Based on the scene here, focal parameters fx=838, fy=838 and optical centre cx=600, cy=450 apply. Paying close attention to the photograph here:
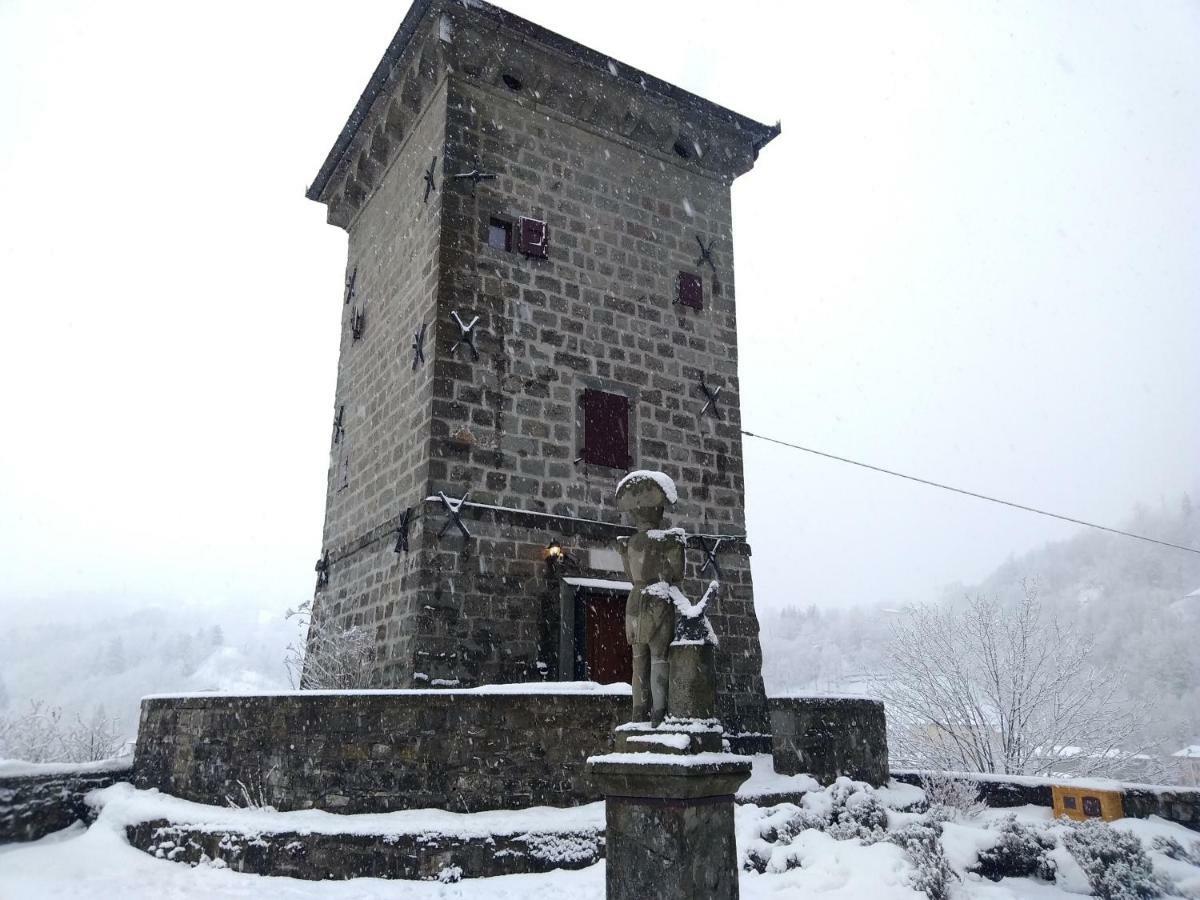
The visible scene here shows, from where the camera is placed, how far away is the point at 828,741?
10.1 m

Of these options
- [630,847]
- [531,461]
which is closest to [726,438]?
[531,461]

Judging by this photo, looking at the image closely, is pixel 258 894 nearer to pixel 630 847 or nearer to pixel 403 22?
pixel 630 847

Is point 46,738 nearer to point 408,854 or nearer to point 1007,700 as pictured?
point 408,854

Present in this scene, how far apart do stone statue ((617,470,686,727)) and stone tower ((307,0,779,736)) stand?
4983 millimetres

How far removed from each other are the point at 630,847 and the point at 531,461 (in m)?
6.87

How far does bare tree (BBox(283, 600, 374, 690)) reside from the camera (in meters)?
11.0

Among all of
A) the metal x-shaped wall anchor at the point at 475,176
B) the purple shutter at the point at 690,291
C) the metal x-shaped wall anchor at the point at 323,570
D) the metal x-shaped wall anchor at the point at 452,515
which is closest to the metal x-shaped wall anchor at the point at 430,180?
the metal x-shaped wall anchor at the point at 475,176

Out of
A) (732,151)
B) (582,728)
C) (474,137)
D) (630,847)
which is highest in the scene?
(732,151)

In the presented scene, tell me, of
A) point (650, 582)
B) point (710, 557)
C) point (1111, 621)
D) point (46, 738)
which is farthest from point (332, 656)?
point (1111, 621)

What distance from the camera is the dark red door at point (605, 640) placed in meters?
11.1

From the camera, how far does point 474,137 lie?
39.7ft

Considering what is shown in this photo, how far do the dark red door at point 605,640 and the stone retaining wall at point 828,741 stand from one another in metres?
2.15

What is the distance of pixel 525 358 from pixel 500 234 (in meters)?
1.92

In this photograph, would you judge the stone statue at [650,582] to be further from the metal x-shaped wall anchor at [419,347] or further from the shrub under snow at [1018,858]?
the metal x-shaped wall anchor at [419,347]
